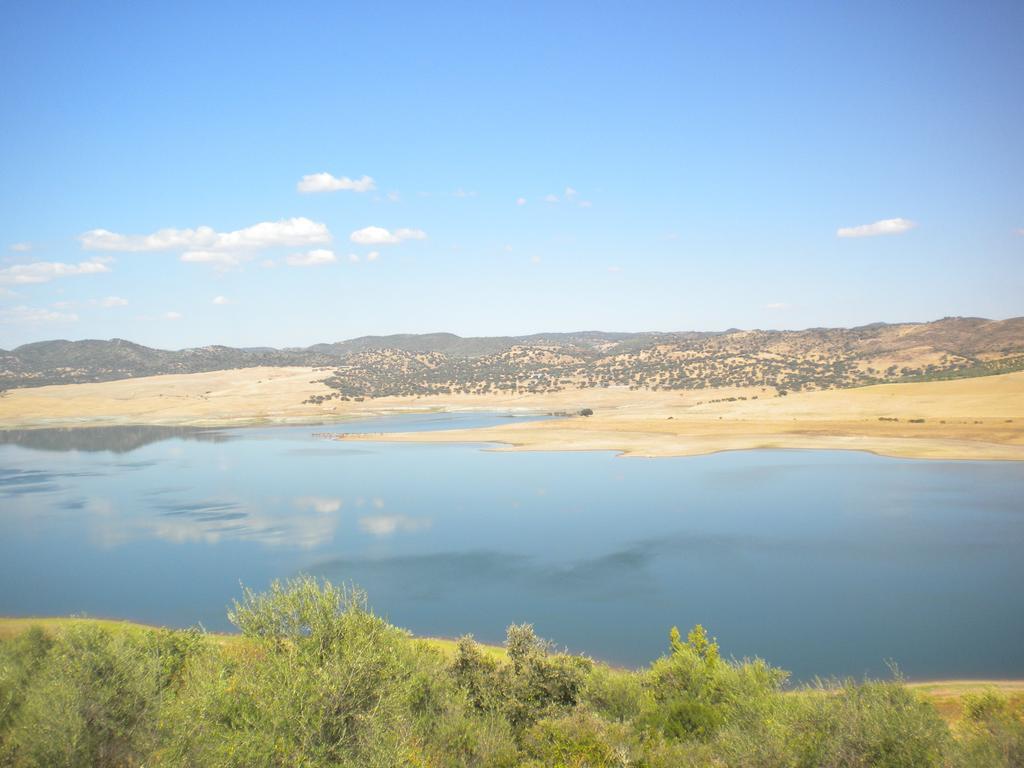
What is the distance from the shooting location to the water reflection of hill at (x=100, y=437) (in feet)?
287

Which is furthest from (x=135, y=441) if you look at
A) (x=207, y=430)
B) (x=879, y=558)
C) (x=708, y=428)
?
(x=879, y=558)

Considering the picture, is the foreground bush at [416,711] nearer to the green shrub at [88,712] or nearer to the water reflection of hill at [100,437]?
the green shrub at [88,712]

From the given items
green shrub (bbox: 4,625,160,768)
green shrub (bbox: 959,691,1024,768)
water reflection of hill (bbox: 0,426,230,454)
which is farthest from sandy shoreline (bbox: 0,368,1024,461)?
green shrub (bbox: 4,625,160,768)

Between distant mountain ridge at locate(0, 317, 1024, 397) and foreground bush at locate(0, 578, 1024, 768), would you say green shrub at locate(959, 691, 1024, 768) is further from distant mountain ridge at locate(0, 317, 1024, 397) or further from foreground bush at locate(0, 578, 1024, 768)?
distant mountain ridge at locate(0, 317, 1024, 397)

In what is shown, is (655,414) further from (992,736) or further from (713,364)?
(992,736)

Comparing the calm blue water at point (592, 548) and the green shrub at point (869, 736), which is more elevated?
the green shrub at point (869, 736)

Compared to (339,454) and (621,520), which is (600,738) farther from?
(339,454)

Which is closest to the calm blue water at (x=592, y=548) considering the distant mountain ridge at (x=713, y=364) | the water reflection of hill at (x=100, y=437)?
the water reflection of hill at (x=100, y=437)

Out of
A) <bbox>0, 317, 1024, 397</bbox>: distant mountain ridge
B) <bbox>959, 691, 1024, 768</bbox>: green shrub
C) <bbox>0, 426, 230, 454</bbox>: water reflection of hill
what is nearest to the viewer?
<bbox>959, 691, 1024, 768</bbox>: green shrub

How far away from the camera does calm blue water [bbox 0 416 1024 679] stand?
87.2 feet

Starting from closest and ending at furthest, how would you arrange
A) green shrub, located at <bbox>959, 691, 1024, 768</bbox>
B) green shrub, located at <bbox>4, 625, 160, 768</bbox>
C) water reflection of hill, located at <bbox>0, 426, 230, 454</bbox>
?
green shrub, located at <bbox>959, 691, 1024, 768</bbox> → green shrub, located at <bbox>4, 625, 160, 768</bbox> → water reflection of hill, located at <bbox>0, 426, 230, 454</bbox>

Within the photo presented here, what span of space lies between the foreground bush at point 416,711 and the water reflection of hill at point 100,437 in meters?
75.3

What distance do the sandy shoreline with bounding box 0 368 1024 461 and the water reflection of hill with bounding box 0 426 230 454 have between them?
246 inches

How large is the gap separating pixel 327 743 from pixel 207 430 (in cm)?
9833
